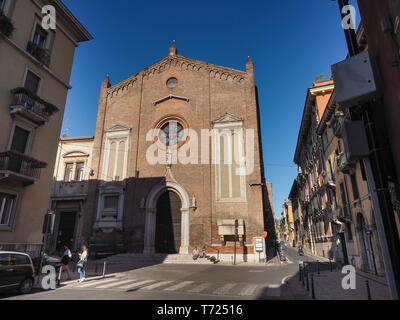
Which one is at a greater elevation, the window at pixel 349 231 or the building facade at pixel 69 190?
the building facade at pixel 69 190

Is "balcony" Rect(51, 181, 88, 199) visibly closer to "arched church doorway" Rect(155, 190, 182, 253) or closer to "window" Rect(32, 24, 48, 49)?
"arched church doorway" Rect(155, 190, 182, 253)

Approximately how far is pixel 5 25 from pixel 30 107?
3857 mm

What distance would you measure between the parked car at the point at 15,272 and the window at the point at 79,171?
18322 millimetres

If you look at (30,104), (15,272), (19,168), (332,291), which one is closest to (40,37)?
(30,104)

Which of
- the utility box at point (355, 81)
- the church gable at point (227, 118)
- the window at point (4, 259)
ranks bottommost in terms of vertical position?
the window at point (4, 259)

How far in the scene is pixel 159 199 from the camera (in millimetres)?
24922

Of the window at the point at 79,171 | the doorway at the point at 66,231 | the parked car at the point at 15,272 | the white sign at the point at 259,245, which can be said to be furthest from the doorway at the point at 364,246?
the window at the point at 79,171

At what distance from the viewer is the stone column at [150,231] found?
2311 centimetres

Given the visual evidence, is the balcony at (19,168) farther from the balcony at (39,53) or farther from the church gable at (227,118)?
the church gable at (227,118)

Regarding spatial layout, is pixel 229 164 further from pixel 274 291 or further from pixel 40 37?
pixel 40 37

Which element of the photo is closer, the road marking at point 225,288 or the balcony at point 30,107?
the road marking at point 225,288

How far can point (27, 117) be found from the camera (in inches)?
520

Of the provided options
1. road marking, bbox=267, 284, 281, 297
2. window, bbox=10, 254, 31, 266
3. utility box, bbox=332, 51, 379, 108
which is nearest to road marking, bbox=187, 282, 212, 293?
road marking, bbox=267, 284, 281, 297

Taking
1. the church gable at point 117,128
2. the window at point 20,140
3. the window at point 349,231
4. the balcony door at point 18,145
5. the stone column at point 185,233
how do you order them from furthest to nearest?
the church gable at point 117,128 < the stone column at point 185,233 < the window at point 349,231 < the window at point 20,140 < the balcony door at point 18,145
